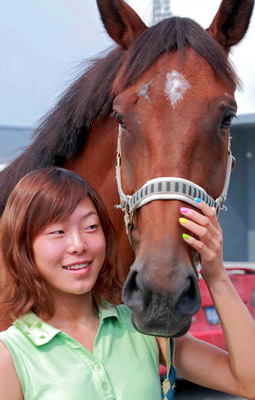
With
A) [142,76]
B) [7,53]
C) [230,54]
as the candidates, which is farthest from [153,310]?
[7,53]

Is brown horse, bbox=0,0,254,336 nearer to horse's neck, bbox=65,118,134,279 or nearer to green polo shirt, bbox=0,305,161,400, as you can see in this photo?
horse's neck, bbox=65,118,134,279

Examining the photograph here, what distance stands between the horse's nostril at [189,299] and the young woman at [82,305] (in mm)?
63

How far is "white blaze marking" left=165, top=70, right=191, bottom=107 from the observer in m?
2.40

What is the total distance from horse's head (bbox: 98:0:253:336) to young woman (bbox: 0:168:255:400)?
109mm

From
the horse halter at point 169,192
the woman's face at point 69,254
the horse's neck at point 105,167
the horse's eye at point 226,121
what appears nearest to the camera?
the woman's face at point 69,254

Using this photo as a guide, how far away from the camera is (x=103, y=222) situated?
2162 millimetres

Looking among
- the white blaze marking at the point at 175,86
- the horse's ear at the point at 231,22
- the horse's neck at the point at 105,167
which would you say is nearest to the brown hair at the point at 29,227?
the white blaze marking at the point at 175,86

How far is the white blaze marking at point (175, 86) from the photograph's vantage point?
2.40 m

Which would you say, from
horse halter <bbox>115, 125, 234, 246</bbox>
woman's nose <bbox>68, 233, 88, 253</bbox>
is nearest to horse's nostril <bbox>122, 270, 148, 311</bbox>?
woman's nose <bbox>68, 233, 88, 253</bbox>

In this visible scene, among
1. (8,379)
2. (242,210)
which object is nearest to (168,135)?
(8,379)

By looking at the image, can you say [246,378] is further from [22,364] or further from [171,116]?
[171,116]

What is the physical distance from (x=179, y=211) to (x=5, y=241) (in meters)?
0.63

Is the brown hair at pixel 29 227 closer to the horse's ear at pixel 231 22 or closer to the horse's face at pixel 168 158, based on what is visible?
the horse's face at pixel 168 158

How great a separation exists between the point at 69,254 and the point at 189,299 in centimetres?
43
